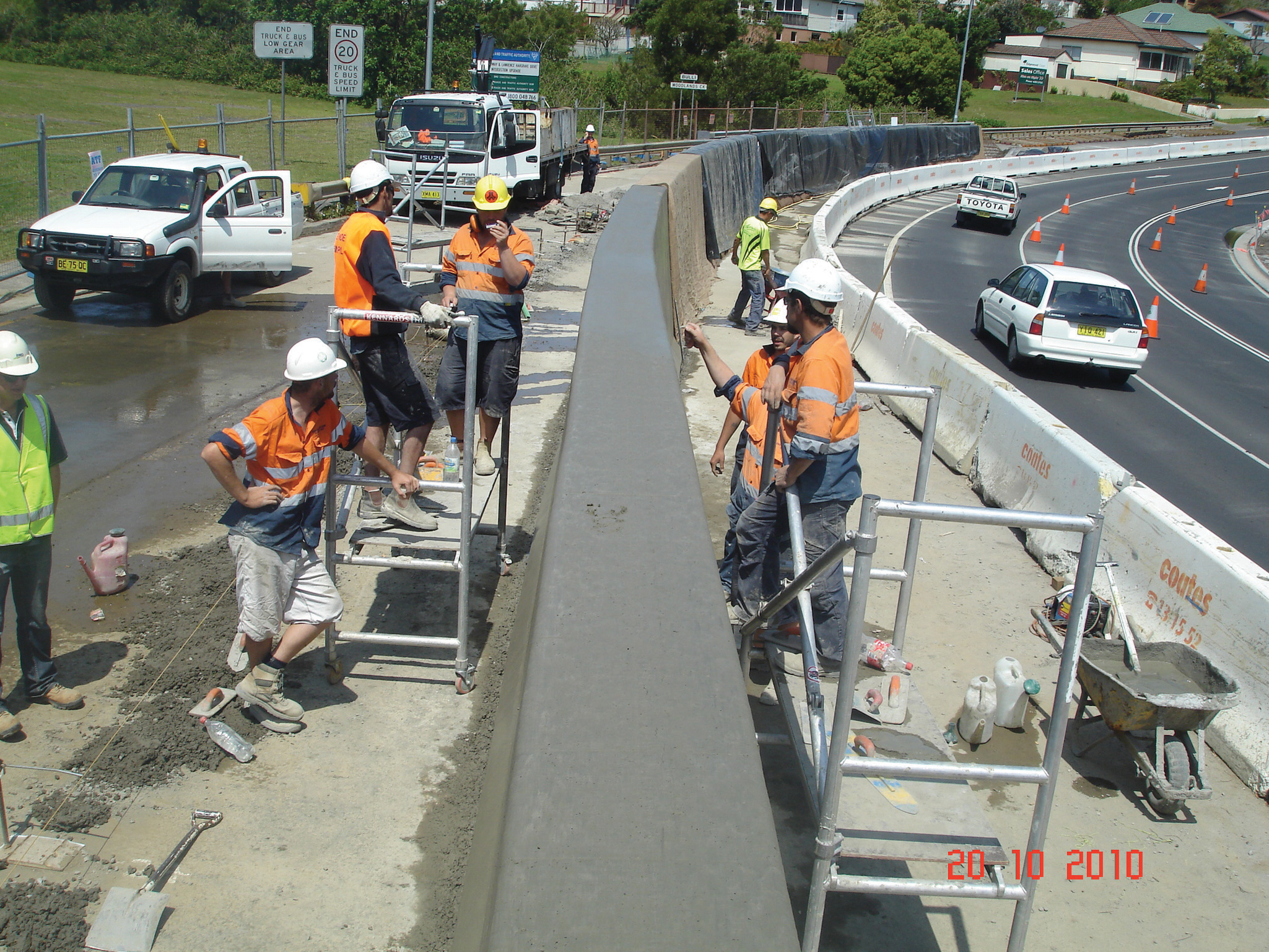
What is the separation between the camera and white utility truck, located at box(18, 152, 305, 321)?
12.7m

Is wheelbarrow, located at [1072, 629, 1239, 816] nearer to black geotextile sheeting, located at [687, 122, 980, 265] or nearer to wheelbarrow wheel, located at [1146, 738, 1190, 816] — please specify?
wheelbarrow wheel, located at [1146, 738, 1190, 816]

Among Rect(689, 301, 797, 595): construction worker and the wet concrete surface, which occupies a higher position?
Rect(689, 301, 797, 595): construction worker

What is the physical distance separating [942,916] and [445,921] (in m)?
2.08

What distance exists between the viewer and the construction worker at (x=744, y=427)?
519 cm

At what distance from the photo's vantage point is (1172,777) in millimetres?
5133

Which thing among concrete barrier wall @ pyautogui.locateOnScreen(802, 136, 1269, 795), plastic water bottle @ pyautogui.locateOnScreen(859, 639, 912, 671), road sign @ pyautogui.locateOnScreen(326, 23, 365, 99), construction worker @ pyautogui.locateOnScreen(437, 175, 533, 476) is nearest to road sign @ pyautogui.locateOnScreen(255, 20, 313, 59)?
road sign @ pyautogui.locateOnScreen(326, 23, 365, 99)

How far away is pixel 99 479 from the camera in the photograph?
7.72 meters

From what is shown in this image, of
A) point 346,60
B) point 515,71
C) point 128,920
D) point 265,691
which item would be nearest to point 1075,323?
point 265,691

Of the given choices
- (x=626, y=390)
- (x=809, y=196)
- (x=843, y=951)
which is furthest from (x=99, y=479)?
(x=809, y=196)

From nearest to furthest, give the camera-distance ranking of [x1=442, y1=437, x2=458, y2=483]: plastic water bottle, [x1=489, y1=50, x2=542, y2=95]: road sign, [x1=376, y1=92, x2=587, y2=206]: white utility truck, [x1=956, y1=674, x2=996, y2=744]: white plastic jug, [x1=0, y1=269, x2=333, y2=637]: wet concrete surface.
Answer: [x1=956, y1=674, x2=996, y2=744]: white plastic jug < [x1=442, y1=437, x2=458, y2=483]: plastic water bottle < [x1=0, y1=269, x2=333, y2=637]: wet concrete surface < [x1=376, y1=92, x2=587, y2=206]: white utility truck < [x1=489, y1=50, x2=542, y2=95]: road sign

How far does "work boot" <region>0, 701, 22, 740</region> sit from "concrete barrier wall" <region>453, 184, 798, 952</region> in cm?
217

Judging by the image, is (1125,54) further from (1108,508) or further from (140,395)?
(140,395)

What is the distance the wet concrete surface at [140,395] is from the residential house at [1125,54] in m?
120
